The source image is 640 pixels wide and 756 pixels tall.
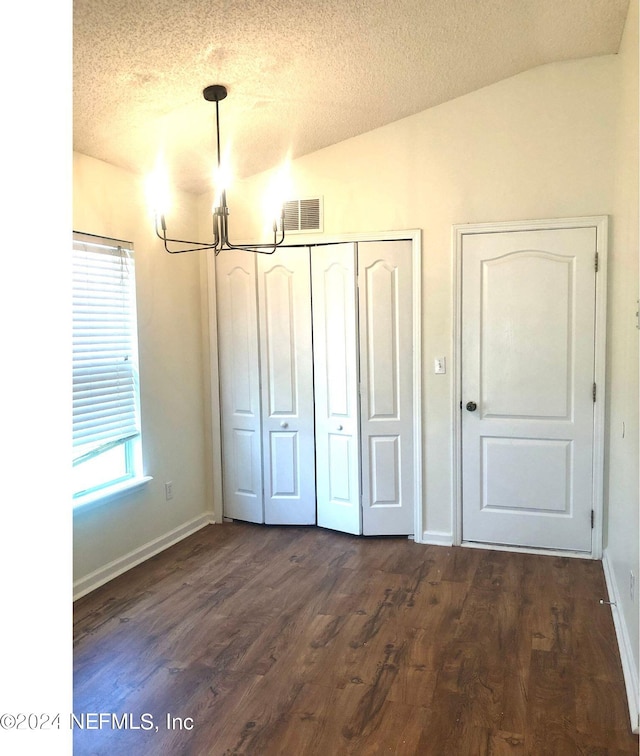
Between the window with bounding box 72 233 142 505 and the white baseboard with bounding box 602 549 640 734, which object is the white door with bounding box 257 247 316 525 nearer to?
the window with bounding box 72 233 142 505

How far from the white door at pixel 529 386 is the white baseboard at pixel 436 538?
14cm

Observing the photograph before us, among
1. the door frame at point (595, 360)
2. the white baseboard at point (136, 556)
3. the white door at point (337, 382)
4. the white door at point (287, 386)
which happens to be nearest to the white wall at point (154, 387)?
the white baseboard at point (136, 556)

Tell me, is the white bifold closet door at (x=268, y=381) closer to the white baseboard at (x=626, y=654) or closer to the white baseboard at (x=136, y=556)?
the white baseboard at (x=136, y=556)

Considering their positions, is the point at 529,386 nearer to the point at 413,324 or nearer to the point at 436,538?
the point at 413,324

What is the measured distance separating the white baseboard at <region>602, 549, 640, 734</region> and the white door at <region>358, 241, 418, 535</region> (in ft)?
4.38

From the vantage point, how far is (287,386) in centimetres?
445

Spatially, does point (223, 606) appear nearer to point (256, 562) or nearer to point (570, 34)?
point (256, 562)

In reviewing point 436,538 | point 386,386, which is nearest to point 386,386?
point 386,386

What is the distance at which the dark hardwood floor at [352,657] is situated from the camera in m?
2.20

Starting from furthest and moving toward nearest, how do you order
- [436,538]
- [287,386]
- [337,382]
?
[287,386]
[337,382]
[436,538]

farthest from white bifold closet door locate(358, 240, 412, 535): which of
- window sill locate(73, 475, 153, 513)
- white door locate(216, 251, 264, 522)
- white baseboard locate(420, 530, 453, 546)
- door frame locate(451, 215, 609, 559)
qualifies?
window sill locate(73, 475, 153, 513)

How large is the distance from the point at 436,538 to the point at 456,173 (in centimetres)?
242

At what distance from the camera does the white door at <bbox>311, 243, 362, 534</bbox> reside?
165 inches

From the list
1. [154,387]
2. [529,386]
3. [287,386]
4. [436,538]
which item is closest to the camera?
[529,386]
